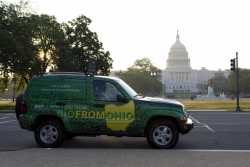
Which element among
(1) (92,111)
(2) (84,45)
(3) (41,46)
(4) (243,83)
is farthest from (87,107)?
(4) (243,83)

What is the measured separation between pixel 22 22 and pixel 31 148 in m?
38.2

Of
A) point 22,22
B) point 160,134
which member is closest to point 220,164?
point 160,134

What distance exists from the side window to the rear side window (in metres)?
0.33

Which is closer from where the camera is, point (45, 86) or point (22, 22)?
point (45, 86)

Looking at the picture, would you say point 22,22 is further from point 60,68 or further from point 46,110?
point 46,110

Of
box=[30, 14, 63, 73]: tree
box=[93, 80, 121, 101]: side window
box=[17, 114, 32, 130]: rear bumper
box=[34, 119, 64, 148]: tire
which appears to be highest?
box=[30, 14, 63, 73]: tree

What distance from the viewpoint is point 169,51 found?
560 ft

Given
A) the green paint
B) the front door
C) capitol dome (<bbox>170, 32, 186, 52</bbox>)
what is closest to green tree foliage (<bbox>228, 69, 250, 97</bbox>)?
capitol dome (<bbox>170, 32, 186, 52</bbox>)

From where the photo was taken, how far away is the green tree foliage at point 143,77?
141 meters

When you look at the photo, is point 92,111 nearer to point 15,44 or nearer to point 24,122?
point 24,122

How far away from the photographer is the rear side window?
509 inches

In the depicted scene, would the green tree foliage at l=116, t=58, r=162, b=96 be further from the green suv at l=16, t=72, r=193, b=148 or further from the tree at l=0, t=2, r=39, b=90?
the green suv at l=16, t=72, r=193, b=148

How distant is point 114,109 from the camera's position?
1275 cm

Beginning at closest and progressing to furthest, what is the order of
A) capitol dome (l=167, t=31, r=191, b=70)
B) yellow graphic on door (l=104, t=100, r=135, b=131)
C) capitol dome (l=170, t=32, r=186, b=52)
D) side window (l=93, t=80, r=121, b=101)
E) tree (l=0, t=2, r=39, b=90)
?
yellow graphic on door (l=104, t=100, r=135, b=131)
side window (l=93, t=80, r=121, b=101)
tree (l=0, t=2, r=39, b=90)
capitol dome (l=167, t=31, r=191, b=70)
capitol dome (l=170, t=32, r=186, b=52)
